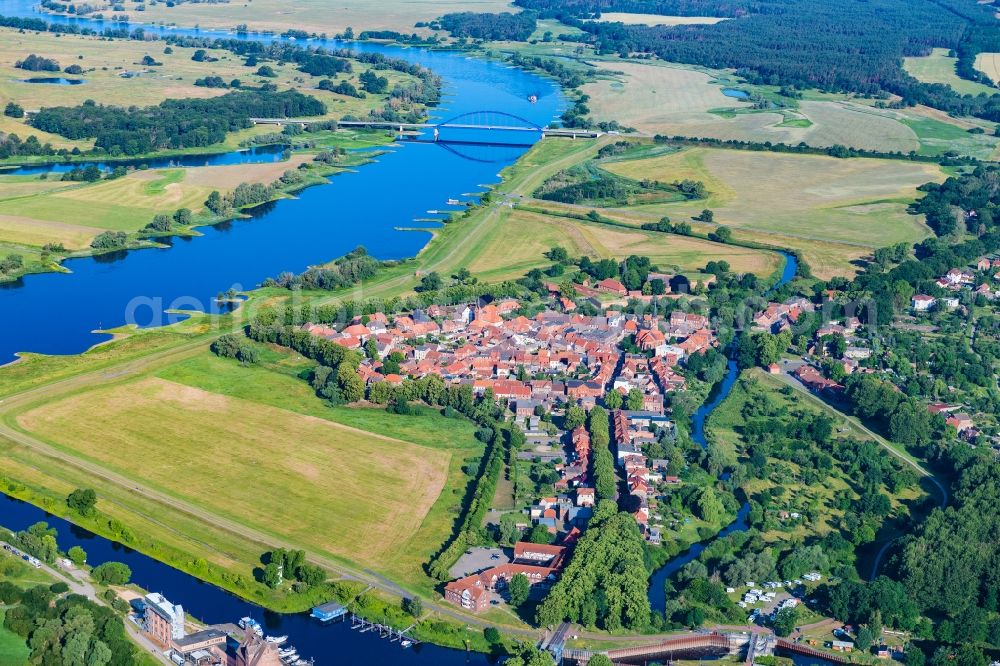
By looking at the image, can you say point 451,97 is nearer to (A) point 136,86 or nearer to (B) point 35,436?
(A) point 136,86

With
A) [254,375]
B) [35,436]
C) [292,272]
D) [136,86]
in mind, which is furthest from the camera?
[136,86]

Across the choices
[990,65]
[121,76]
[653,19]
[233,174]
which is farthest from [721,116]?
[653,19]

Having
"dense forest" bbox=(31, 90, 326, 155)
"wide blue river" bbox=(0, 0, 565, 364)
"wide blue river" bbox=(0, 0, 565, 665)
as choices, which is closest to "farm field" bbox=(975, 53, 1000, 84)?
"wide blue river" bbox=(0, 0, 565, 665)

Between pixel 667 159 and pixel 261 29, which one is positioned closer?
pixel 667 159

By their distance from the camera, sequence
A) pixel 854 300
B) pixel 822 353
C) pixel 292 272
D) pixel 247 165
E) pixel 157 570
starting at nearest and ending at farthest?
pixel 157 570, pixel 822 353, pixel 854 300, pixel 292 272, pixel 247 165

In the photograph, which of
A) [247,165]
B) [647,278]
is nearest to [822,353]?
[647,278]

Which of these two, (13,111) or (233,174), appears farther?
(13,111)

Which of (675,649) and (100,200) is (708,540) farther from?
(100,200)
